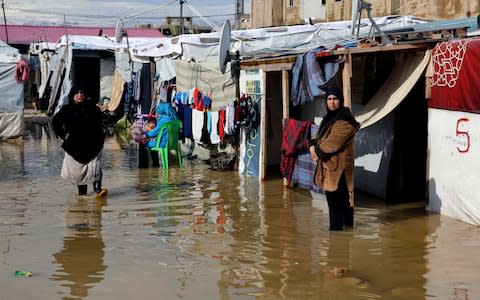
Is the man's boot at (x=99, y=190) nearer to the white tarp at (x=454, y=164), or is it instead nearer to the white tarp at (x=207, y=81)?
the white tarp at (x=207, y=81)

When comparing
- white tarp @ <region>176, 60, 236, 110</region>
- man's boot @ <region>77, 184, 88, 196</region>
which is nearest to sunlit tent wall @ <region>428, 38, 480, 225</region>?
man's boot @ <region>77, 184, 88, 196</region>

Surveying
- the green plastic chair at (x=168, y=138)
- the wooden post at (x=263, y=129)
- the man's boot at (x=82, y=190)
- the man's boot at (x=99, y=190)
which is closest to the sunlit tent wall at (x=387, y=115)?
the wooden post at (x=263, y=129)

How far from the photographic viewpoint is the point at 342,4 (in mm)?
26109

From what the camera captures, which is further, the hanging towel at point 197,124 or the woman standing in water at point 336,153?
the hanging towel at point 197,124

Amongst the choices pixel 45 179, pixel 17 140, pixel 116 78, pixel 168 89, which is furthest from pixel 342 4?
pixel 45 179

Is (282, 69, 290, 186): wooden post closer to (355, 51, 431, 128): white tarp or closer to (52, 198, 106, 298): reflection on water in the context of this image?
(355, 51, 431, 128): white tarp

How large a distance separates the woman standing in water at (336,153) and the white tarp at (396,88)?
1.22 meters

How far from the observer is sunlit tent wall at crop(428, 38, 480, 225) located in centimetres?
795

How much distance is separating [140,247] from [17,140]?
12.0 meters

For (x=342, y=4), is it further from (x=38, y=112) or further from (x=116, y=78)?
(x=38, y=112)

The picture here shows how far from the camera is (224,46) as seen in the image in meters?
12.4

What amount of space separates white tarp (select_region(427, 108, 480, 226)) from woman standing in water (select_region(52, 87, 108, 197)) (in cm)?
455

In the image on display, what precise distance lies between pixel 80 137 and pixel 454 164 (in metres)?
5.05

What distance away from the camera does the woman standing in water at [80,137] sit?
10.1 meters
